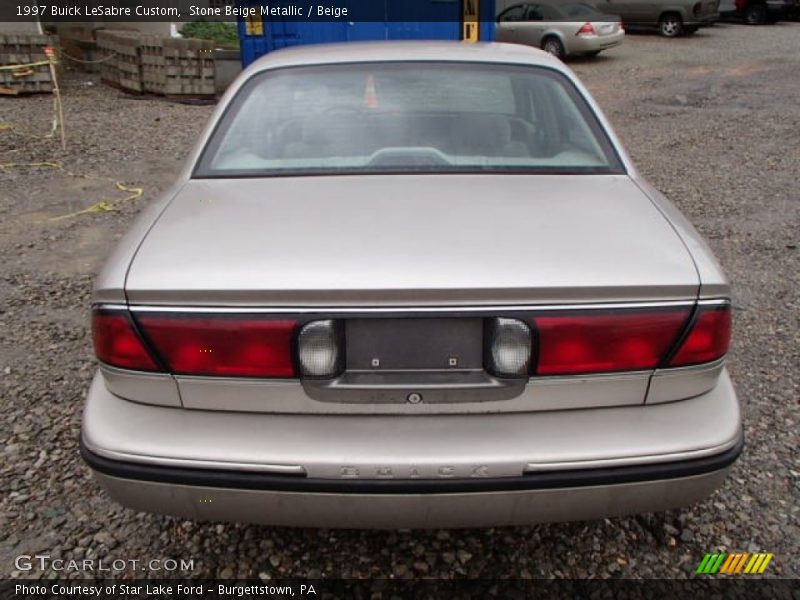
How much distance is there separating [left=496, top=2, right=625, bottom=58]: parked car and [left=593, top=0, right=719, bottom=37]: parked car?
444 cm

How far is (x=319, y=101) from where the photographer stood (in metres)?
2.57

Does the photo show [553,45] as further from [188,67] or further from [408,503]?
[408,503]

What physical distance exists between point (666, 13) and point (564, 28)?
577cm

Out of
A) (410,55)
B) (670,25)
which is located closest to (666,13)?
(670,25)

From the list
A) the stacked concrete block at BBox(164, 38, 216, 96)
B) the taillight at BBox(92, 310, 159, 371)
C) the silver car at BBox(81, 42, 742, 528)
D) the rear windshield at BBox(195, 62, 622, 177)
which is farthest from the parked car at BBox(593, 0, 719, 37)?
the taillight at BBox(92, 310, 159, 371)

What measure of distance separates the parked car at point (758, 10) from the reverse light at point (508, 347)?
24.9 meters

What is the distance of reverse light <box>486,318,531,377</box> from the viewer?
1.63 metres

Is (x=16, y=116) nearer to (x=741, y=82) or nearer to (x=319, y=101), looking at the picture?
(x=319, y=101)

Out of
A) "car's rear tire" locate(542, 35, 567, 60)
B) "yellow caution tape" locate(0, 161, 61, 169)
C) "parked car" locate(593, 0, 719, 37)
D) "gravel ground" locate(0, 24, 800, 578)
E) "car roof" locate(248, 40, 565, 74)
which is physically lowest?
"gravel ground" locate(0, 24, 800, 578)

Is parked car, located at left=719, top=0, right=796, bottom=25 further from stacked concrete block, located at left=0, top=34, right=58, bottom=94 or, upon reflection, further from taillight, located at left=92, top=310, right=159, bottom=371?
taillight, located at left=92, top=310, right=159, bottom=371

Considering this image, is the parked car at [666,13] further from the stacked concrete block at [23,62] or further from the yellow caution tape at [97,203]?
the yellow caution tape at [97,203]

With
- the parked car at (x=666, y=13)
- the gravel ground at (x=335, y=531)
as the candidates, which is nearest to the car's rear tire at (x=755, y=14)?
the parked car at (x=666, y=13)

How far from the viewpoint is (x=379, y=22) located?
10.7m

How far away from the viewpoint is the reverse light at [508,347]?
163 centimetres
